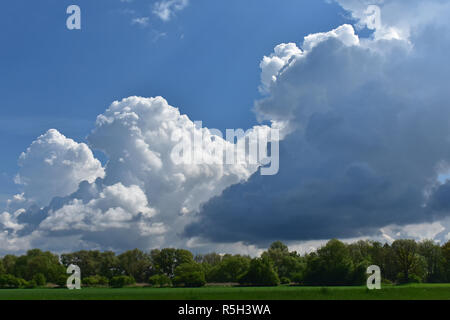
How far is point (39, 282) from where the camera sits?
627 feet

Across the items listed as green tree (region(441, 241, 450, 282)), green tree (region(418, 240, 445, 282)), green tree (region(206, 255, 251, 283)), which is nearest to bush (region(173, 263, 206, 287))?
green tree (region(206, 255, 251, 283))

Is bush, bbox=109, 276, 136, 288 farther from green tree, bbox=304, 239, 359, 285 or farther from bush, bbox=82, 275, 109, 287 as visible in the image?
green tree, bbox=304, 239, 359, 285

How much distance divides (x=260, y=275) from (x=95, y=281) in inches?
2864

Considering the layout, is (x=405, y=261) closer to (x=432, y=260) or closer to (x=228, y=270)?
(x=432, y=260)

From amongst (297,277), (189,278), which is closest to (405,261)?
(297,277)

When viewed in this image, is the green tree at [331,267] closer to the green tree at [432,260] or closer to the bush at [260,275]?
the bush at [260,275]

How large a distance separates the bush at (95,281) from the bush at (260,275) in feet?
205

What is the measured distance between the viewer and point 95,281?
194 metres

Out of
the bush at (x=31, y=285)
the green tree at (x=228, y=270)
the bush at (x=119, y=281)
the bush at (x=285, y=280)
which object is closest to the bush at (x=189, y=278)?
the green tree at (x=228, y=270)
